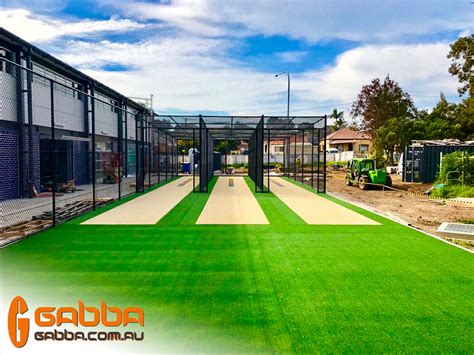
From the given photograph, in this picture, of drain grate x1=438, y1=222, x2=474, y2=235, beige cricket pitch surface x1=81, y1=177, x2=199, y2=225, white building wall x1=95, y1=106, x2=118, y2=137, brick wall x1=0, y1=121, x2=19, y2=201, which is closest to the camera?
drain grate x1=438, y1=222, x2=474, y2=235

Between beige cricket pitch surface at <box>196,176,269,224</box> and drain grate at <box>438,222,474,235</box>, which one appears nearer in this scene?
drain grate at <box>438,222,474,235</box>

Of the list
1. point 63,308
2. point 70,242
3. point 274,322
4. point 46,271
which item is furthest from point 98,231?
point 274,322

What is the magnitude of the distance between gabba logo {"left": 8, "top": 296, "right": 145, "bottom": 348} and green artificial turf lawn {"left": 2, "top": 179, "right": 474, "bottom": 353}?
16 cm

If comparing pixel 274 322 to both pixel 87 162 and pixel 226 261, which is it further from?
pixel 87 162

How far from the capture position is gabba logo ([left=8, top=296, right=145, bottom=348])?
3406 mm

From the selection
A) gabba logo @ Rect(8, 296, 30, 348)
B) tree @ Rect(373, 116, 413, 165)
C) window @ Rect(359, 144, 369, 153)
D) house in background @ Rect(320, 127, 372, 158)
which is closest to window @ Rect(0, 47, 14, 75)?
gabba logo @ Rect(8, 296, 30, 348)

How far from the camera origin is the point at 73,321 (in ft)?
12.1

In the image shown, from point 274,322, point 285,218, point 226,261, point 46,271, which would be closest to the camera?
point 274,322

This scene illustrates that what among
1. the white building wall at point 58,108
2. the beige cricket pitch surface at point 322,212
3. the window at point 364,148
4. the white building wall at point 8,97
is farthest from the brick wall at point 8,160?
the window at point 364,148

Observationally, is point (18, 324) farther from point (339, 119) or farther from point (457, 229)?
point (339, 119)

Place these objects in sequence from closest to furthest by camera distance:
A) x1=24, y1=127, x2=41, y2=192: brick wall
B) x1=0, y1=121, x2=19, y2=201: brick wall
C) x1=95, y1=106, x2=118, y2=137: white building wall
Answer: x1=0, y1=121, x2=19, y2=201: brick wall → x1=24, y1=127, x2=41, y2=192: brick wall → x1=95, y1=106, x2=118, y2=137: white building wall

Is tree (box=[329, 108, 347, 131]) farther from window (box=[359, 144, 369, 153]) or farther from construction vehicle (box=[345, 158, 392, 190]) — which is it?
construction vehicle (box=[345, 158, 392, 190])

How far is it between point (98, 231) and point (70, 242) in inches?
35.8

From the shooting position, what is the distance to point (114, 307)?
3.91 metres
